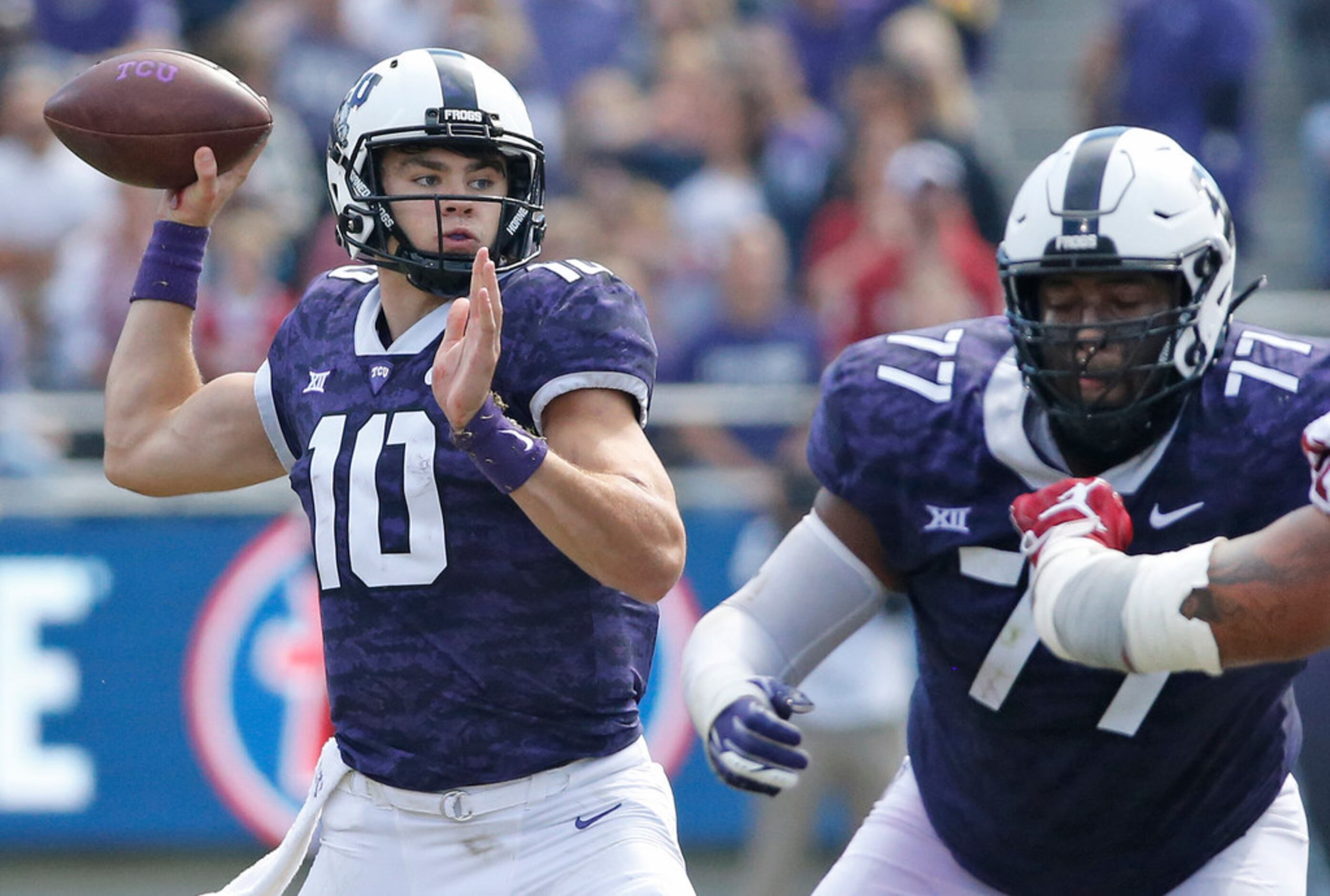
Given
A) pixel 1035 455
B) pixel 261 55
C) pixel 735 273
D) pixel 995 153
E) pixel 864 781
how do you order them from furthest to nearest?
1. pixel 995 153
2. pixel 261 55
3. pixel 735 273
4. pixel 864 781
5. pixel 1035 455

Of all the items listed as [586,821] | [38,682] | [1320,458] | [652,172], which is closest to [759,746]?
[586,821]

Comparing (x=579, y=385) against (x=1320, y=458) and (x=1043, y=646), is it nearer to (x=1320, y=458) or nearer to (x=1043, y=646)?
(x=1043, y=646)

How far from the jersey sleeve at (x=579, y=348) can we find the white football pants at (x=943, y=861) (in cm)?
84

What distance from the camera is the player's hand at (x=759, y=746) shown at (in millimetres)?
2975

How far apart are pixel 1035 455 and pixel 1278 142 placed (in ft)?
24.5

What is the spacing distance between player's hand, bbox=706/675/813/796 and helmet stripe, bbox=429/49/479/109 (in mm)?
1105

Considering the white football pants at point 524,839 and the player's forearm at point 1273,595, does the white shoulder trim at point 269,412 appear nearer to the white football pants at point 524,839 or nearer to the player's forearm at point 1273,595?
the white football pants at point 524,839

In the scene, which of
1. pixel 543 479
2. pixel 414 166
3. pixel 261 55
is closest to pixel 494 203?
pixel 414 166

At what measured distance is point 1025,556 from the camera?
321 centimetres

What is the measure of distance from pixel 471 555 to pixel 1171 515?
1.11 metres

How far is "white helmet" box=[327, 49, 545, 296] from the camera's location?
332 centimetres

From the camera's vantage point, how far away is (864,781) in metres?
6.28

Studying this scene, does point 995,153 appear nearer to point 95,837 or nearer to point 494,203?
point 95,837

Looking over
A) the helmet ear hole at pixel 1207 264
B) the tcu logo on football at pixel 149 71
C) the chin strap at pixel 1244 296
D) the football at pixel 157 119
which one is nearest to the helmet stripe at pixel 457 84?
the football at pixel 157 119
